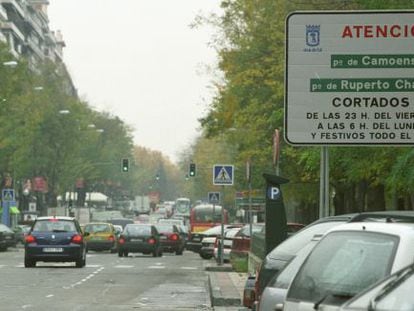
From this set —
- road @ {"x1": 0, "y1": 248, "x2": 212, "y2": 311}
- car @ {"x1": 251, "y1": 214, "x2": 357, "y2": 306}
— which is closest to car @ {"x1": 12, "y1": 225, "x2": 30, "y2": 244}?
road @ {"x1": 0, "y1": 248, "x2": 212, "y2": 311}

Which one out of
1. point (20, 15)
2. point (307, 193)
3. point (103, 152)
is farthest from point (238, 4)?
point (20, 15)

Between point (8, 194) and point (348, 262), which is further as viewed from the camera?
point (8, 194)

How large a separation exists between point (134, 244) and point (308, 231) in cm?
4177

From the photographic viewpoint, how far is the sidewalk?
75.8 feet

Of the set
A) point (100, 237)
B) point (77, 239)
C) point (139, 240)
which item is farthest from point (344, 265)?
point (100, 237)

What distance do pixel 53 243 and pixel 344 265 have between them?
31131mm

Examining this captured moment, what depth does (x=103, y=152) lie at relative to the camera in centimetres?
13438

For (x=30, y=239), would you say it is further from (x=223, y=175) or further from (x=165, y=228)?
(x=165, y=228)

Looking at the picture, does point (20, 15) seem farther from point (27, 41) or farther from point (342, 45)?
point (342, 45)

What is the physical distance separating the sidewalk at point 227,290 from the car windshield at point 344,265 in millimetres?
7682

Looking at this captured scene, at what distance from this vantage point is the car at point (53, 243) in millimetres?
39062

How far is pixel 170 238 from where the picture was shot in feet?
204

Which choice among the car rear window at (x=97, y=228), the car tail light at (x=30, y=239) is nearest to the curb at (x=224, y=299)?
the car tail light at (x=30, y=239)

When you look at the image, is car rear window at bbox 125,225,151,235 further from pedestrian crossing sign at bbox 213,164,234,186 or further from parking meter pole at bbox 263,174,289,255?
parking meter pole at bbox 263,174,289,255
